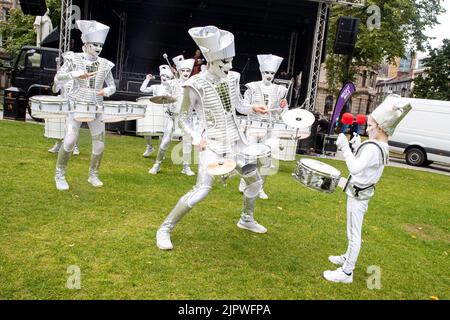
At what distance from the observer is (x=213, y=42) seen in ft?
13.2

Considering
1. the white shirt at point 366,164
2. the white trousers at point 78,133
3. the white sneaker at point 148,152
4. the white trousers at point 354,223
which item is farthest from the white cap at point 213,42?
the white sneaker at point 148,152

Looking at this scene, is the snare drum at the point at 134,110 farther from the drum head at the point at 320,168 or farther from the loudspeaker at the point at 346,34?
the loudspeaker at the point at 346,34

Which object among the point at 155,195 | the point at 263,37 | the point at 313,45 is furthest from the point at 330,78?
the point at 155,195

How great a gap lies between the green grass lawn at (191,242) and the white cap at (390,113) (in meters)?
1.61

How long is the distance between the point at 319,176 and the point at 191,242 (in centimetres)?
168

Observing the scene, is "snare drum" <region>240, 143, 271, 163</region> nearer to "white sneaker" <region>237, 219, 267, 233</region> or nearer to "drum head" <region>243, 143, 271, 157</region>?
"drum head" <region>243, 143, 271, 157</region>

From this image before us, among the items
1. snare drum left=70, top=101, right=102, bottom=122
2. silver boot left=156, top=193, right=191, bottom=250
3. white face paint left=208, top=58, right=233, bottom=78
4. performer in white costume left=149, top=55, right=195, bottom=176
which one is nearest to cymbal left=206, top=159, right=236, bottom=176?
silver boot left=156, top=193, right=191, bottom=250

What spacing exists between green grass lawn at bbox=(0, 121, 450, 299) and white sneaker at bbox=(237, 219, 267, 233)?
9cm

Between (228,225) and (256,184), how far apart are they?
0.91 meters

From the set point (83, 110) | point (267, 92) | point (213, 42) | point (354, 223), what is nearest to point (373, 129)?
point (354, 223)

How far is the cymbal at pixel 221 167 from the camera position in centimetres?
372

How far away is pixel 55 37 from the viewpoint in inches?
648

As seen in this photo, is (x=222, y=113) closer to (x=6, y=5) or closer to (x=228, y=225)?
(x=228, y=225)

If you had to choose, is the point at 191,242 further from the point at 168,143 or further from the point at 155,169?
the point at 168,143
